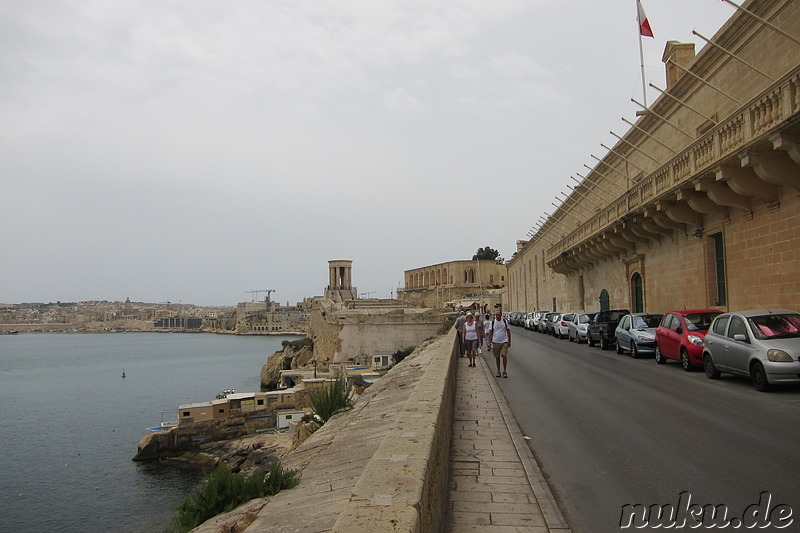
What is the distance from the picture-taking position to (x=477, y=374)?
14117 millimetres

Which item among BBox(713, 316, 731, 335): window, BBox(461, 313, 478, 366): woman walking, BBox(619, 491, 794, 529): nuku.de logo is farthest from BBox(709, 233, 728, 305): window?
BBox(619, 491, 794, 529): nuku.de logo

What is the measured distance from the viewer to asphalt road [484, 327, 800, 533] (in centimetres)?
444

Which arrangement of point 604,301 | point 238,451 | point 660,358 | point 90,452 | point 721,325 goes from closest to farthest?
point 721,325 → point 660,358 → point 238,451 → point 90,452 → point 604,301

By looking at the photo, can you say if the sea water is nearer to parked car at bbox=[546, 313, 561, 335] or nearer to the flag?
the flag

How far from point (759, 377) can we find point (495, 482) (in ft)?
24.0

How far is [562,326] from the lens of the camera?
29.0 metres

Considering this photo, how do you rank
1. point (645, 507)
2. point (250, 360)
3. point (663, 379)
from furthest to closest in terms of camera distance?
Answer: point (250, 360) → point (663, 379) → point (645, 507)

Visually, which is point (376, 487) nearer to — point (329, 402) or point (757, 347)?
point (329, 402)

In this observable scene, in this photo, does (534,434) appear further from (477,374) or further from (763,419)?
(477,374)

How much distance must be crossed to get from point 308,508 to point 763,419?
21.6ft

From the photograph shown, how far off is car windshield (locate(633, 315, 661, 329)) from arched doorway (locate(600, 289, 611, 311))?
13.7m

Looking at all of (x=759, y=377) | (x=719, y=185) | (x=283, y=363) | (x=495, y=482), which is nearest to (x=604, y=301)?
(x=719, y=185)

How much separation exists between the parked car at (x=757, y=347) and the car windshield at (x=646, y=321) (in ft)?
19.5

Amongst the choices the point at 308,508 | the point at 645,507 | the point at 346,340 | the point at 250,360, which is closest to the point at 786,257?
the point at 645,507
